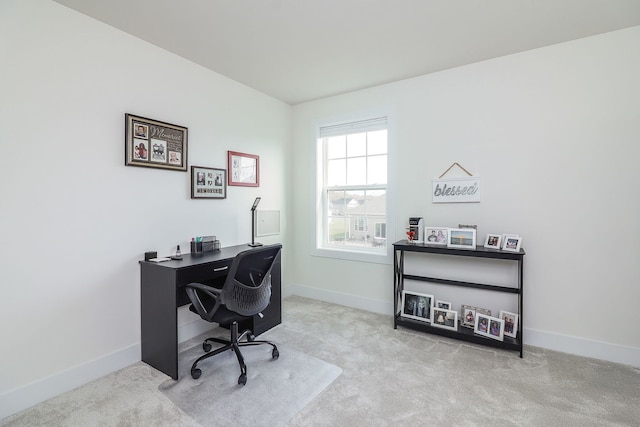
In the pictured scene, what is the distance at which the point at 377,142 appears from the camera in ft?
11.5

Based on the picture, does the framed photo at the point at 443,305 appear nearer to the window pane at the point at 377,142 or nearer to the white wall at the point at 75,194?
the window pane at the point at 377,142

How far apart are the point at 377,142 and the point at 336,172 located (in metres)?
0.68

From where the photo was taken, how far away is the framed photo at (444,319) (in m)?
2.76

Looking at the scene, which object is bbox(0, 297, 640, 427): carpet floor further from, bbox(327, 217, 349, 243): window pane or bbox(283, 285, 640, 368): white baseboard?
bbox(327, 217, 349, 243): window pane

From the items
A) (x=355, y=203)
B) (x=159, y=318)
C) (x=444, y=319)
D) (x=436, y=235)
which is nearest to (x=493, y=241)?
(x=436, y=235)

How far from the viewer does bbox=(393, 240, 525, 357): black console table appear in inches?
97.0

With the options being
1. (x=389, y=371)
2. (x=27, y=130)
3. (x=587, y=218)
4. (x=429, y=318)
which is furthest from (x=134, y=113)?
(x=587, y=218)

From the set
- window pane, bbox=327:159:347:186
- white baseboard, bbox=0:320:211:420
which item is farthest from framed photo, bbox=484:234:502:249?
white baseboard, bbox=0:320:211:420

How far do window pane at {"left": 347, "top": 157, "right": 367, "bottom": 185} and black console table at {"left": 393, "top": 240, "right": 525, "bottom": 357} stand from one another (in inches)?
38.2

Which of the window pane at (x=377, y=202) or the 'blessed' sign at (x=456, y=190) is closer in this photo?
→ the 'blessed' sign at (x=456, y=190)

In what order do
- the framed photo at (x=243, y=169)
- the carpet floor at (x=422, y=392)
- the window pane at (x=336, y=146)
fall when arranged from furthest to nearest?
the window pane at (x=336, y=146) < the framed photo at (x=243, y=169) < the carpet floor at (x=422, y=392)

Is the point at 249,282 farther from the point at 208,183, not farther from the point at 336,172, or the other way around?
the point at 336,172

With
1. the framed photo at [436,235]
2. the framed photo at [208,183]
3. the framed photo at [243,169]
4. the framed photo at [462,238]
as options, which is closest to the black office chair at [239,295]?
the framed photo at [208,183]

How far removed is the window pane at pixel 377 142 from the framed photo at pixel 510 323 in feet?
6.74
